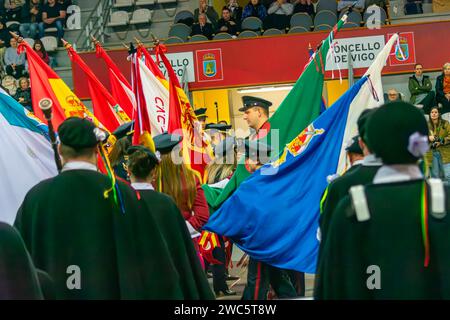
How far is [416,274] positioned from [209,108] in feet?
55.6

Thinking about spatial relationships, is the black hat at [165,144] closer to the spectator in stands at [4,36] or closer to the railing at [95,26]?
the railing at [95,26]

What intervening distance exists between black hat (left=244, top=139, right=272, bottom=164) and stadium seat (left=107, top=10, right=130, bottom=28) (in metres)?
13.8

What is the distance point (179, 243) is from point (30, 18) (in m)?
18.0

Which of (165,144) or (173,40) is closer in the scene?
(165,144)

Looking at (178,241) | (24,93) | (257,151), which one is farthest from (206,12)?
(178,241)

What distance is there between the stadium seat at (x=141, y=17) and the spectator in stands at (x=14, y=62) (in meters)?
3.04

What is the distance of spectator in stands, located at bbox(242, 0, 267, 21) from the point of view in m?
20.6

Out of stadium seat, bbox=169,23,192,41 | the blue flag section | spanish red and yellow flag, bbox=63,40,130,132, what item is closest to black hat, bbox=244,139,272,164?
the blue flag section

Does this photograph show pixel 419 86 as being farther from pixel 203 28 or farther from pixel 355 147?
pixel 355 147

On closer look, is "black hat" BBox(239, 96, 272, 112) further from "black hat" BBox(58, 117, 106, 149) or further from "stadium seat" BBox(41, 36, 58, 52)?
"stadium seat" BBox(41, 36, 58, 52)

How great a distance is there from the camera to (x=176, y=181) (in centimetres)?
733
